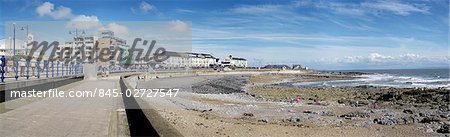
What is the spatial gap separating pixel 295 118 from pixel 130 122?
9845mm

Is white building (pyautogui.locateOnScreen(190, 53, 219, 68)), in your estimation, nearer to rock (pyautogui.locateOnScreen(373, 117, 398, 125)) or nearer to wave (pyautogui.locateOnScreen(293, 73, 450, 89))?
wave (pyautogui.locateOnScreen(293, 73, 450, 89))

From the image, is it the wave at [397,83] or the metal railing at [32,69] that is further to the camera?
the wave at [397,83]

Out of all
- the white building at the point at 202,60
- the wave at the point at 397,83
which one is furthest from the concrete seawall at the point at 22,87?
the white building at the point at 202,60

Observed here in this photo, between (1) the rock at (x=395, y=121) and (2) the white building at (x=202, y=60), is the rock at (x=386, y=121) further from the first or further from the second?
(2) the white building at (x=202, y=60)

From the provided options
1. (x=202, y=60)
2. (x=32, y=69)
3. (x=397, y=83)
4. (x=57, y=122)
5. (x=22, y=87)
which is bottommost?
(x=397, y=83)

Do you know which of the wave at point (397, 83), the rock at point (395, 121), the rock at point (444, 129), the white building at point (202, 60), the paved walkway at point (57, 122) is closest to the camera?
the paved walkway at point (57, 122)

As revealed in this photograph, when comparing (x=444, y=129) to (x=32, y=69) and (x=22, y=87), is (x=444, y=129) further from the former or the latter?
(x=32, y=69)

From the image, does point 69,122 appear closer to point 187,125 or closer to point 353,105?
point 187,125

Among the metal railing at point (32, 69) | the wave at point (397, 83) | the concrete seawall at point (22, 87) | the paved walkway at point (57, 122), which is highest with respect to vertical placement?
the metal railing at point (32, 69)

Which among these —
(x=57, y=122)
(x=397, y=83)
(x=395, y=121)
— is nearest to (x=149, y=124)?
(x=57, y=122)

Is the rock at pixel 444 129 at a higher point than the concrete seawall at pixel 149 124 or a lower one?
lower

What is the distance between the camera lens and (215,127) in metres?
12.2

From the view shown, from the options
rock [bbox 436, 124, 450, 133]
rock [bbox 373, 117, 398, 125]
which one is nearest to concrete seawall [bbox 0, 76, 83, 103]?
rock [bbox 373, 117, 398, 125]

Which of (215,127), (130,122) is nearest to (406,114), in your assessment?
(215,127)
